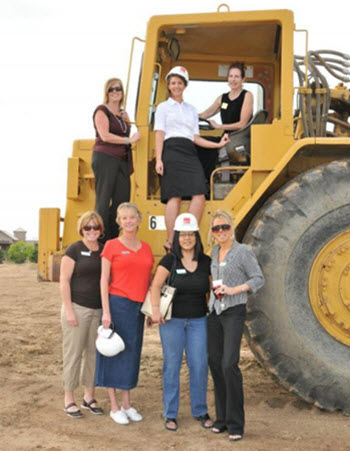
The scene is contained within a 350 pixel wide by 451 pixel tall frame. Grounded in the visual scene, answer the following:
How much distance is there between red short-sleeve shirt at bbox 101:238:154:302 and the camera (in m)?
4.73

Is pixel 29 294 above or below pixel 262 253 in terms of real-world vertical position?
below

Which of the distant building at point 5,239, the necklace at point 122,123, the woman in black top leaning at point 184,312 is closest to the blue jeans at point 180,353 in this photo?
the woman in black top leaning at point 184,312

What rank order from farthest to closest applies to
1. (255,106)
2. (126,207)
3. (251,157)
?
1. (255,106)
2. (251,157)
3. (126,207)

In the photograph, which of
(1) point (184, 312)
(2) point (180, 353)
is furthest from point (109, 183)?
(2) point (180, 353)

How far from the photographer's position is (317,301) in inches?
189

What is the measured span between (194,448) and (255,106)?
3600 millimetres

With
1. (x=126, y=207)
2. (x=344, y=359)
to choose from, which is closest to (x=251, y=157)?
(x=126, y=207)

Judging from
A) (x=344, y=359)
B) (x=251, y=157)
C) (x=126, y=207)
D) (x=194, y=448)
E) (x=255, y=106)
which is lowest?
(x=194, y=448)

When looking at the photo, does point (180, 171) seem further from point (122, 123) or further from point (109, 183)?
point (122, 123)

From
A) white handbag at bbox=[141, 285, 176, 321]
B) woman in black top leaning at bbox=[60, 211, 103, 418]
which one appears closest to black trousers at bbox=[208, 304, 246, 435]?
white handbag at bbox=[141, 285, 176, 321]

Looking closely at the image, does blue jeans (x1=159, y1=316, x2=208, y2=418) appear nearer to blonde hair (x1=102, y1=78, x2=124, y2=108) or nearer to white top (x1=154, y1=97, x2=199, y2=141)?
white top (x1=154, y1=97, x2=199, y2=141)

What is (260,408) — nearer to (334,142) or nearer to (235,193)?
(235,193)

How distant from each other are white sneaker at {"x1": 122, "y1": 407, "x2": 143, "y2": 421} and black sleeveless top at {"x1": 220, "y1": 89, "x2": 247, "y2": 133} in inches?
106

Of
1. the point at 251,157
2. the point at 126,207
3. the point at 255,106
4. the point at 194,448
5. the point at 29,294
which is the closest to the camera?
the point at 194,448
